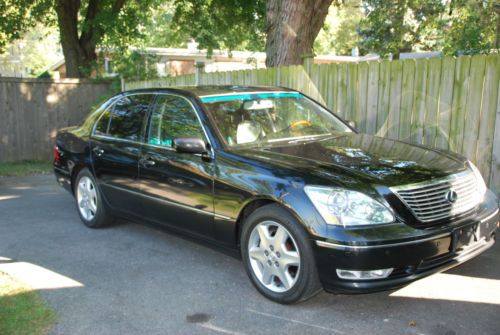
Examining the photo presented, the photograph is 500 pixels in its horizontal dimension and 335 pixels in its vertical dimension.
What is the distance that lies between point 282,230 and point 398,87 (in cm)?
346

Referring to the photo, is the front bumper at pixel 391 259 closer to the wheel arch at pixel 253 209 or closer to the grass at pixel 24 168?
the wheel arch at pixel 253 209

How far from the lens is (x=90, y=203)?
20.4 feet

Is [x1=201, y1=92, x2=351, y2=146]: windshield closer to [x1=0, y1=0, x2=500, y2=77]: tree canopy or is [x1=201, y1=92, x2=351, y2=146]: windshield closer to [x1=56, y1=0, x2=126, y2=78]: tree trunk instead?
[x1=0, y1=0, x2=500, y2=77]: tree canopy

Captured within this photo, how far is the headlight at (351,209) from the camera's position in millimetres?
3447

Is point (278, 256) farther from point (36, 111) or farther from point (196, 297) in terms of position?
point (36, 111)

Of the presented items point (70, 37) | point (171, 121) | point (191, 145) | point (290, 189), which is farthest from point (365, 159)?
point (70, 37)

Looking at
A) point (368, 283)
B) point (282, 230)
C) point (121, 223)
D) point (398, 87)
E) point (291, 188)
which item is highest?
point (398, 87)

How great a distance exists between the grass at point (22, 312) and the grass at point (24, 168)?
731 cm

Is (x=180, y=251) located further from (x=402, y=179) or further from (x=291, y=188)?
(x=402, y=179)

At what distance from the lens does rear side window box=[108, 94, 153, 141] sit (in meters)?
5.36

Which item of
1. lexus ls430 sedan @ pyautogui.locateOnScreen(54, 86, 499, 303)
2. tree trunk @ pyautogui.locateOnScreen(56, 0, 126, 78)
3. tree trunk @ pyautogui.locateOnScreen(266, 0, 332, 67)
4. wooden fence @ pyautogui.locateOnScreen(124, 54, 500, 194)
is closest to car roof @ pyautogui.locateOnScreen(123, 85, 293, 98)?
lexus ls430 sedan @ pyautogui.locateOnScreen(54, 86, 499, 303)

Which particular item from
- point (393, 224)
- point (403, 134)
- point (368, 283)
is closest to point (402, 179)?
point (393, 224)

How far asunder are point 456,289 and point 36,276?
12.2 feet

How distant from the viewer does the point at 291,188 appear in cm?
367
